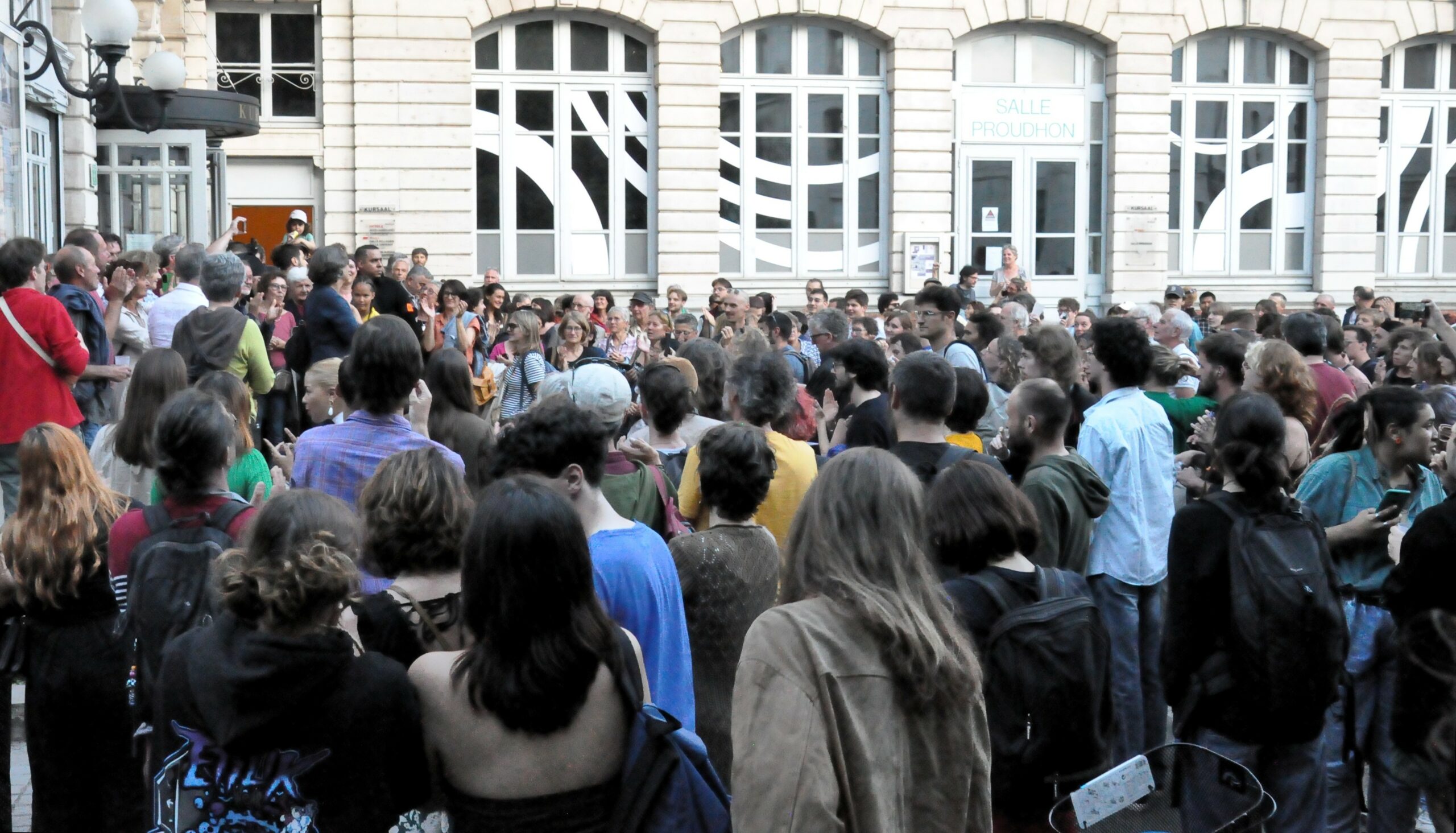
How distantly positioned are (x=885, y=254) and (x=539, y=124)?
6015 mm

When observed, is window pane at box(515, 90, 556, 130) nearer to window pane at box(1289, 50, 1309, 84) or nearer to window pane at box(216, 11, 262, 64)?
window pane at box(216, 11, 262, 64)

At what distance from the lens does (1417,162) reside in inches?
1056

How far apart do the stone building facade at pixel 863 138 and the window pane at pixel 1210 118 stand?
1.6 inches

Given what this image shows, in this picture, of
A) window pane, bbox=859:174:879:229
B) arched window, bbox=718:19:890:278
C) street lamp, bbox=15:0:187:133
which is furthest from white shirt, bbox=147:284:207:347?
window pane, bbox=859:174:879:229

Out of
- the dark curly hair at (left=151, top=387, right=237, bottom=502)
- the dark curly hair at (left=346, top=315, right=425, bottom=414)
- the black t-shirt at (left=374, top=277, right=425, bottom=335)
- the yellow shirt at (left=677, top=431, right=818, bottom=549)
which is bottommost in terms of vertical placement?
the yellow shirt at (left=677, top=431, right=818, bottom=549)

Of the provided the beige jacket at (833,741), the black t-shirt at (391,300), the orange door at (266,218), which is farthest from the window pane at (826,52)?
the beige jacket at (833,741)

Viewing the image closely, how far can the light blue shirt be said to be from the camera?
6109 mm

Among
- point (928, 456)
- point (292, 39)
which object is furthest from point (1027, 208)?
point (928, 456)

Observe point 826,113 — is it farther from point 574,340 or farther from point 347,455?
point 347,455

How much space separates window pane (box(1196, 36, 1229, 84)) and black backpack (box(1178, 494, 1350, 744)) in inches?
910

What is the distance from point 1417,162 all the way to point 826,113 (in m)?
11.0

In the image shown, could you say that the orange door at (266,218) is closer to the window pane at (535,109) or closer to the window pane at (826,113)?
the window pane at (535,109)

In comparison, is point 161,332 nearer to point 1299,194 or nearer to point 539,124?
point 539,124

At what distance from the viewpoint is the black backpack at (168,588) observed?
383cm
